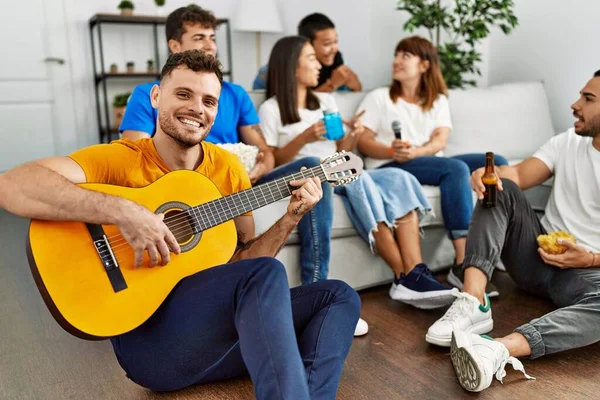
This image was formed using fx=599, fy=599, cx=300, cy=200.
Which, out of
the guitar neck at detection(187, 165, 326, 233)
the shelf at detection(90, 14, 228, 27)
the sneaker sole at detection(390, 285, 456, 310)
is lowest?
the sneaker sole at detection(390, 285, 456, 310)

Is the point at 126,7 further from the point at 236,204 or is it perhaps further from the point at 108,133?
the point at 236,204

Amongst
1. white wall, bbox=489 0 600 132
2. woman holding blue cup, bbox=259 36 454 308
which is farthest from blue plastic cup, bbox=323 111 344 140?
white wall, bbox=489 0 600 132

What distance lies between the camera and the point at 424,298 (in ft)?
7.18

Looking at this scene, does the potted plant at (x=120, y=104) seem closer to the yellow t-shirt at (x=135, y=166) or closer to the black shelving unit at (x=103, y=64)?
the black shelving unit at (x=103, y=64)

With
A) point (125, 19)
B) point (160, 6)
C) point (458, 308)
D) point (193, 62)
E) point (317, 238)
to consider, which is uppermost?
point (160, 6)

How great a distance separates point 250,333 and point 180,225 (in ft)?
1.11

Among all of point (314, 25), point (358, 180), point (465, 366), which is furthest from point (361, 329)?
point (314, 25)

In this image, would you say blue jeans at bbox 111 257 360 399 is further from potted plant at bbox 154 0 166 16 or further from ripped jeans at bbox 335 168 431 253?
potted plant at bbox 154 0 166 16

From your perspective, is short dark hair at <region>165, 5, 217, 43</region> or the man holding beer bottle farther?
short dark hair at <region>165, 5, 217, 43</region>

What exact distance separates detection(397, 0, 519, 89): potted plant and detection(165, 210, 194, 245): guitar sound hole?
2830 millimetres

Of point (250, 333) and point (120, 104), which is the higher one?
point (120, 104)

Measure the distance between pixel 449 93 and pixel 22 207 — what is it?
260cm

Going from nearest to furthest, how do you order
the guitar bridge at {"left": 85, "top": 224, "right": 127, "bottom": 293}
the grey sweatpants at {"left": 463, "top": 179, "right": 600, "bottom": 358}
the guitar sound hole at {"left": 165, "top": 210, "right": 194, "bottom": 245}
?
the guitar bridge at {"left": 85, "top": 224, "right": 127, "bottom": 293}
the guitar sound hole at {"left": 165, "top": 210, "right": 194, "bottom": 245}
the grey sweatpants at {"left": 463, "top": 179, "right": 600, "bottom": 358}

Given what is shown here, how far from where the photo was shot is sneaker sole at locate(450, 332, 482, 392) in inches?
61.0
